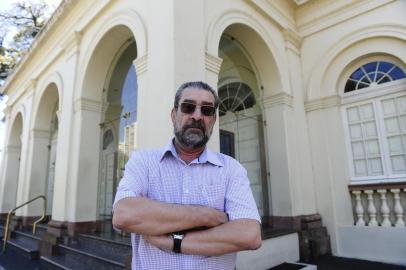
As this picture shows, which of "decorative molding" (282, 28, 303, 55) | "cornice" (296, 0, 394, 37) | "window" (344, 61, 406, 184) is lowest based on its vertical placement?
"window" (344, 61, 406, 184)

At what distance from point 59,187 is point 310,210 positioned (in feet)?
18.4

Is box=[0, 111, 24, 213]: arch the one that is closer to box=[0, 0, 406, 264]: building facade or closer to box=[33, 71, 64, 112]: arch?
box=[33, 71, 64, 112]: arch

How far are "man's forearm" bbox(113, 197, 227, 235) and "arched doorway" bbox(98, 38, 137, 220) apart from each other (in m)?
5.42

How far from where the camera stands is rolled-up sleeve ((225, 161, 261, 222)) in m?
1.52

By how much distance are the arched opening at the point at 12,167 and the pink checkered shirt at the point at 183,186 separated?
12.0m

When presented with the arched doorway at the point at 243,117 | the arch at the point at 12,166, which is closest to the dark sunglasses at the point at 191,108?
the arched doorway at the point at 243,117

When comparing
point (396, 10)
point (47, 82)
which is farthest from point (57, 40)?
point (396, 10)

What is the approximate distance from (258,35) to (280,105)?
61.6 inches

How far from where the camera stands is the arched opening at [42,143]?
8.76 meters

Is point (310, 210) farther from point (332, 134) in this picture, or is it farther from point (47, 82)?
point (47, 82)

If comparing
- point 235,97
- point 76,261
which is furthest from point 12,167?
point 235,97

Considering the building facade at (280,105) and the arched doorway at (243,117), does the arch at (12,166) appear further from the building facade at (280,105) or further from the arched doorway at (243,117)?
the arched doorway at (243,117)

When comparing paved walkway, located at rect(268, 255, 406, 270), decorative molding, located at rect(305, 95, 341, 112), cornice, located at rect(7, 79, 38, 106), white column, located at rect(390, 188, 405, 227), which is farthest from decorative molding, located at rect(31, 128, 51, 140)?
white column, located at rect(390, 188, 405, 227)

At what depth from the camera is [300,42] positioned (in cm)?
730
